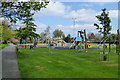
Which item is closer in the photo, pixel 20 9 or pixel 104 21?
pixel 20 9

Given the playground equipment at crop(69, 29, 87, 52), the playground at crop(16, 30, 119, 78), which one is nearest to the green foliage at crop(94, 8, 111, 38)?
the playground equipment at crop(69, 29, 87, 52)

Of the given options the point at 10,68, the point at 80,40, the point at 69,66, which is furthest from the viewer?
the point at 80,40

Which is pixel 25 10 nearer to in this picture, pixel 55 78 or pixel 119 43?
pixel 55 78

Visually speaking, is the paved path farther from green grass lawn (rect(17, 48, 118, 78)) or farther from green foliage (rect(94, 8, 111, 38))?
green foliage (rect(94, 8, 111, 38))

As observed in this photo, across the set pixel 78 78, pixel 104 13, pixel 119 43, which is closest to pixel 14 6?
pixel 78 78

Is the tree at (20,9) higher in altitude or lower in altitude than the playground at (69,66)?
higher

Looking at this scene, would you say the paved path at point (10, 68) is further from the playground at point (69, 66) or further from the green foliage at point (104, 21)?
the green foliage at point (104, 21)

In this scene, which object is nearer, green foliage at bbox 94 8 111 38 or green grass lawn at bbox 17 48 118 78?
green grass lawn at bbox 17 48 118 78

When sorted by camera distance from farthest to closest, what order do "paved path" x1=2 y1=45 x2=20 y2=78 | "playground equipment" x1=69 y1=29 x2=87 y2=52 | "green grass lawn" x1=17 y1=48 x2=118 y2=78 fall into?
1. "playground equipment" x1=69 y1=29 x2=87 y2=52
2. "green grass lawn" x1=17 y1=48 x2=118 y2=78
3. "paved path" x1=2 y1=45 x2=20 y2=78

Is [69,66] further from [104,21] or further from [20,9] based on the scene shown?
[104,21]

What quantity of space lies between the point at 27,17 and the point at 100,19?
75.6 feet

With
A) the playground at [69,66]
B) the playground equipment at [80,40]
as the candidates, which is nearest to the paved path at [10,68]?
the playground at [69,66]

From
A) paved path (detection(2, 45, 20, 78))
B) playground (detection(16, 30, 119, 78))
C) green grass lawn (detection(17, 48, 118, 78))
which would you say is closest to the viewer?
paved path (detection(2, 45, 20, 78))

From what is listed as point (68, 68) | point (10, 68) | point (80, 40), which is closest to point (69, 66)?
point (68, 68)
